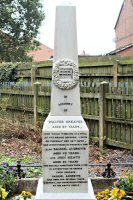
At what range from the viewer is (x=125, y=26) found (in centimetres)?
3769

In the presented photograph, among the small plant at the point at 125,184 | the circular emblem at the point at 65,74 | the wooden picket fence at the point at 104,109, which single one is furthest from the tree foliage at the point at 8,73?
the small plant at the point at 125,184

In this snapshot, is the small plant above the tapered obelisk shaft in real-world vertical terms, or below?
below

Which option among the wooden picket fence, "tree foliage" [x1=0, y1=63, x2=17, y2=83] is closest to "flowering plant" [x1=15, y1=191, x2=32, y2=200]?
the wooden picket fence

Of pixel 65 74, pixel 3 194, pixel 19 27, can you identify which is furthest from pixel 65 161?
pixel 19 27

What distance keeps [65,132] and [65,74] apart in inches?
32.0

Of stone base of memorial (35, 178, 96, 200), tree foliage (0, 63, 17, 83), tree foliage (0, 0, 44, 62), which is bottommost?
stone base of memorial (35, 178, 96, 200)

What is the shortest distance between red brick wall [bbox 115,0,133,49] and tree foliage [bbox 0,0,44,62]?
8.26 meters

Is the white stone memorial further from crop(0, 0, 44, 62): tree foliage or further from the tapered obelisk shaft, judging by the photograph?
crop(0, 0, 44, 62): tree foliage

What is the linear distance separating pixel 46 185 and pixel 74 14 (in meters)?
2.40

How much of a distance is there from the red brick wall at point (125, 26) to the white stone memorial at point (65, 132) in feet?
95.6

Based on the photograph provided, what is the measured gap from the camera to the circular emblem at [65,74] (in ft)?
17.1

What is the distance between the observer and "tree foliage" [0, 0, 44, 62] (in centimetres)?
3496

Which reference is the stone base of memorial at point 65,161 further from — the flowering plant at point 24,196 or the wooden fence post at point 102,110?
the wooden fence post at point 102,110

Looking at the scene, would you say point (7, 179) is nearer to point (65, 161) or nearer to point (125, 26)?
point (65, 161)
